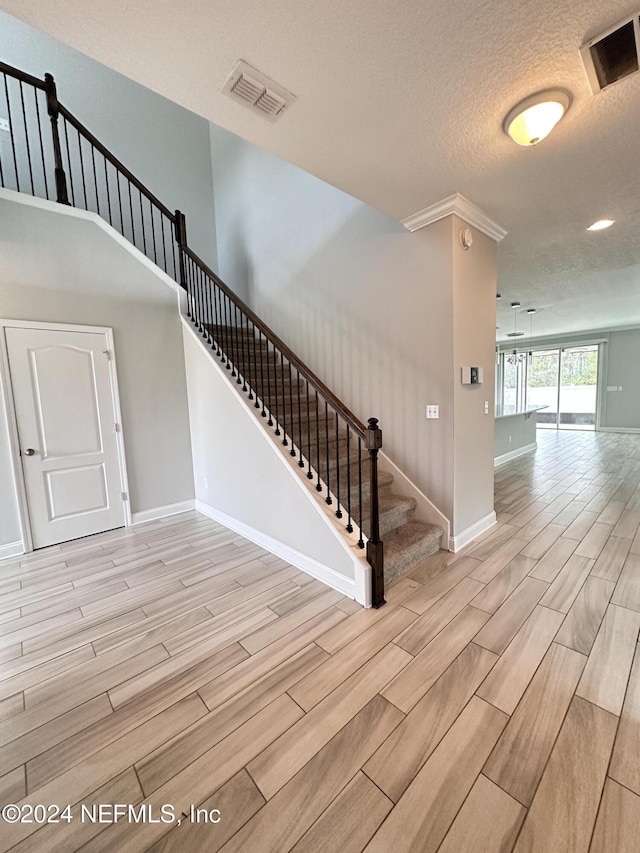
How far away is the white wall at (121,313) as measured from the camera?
312 cm

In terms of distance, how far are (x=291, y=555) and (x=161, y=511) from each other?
2.03m

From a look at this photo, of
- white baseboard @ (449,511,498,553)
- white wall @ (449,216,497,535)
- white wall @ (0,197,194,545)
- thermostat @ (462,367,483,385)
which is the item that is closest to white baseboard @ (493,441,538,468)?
white baseboard @ (449,511,498,553)

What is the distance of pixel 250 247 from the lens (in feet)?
17.0

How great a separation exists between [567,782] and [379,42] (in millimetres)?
2938

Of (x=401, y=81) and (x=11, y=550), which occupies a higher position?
(x=401, y=81)

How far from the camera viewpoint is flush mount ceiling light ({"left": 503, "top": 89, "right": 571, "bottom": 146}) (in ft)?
5.47

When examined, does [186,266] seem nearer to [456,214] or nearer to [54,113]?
[54,113]

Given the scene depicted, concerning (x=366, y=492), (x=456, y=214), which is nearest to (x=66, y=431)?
(x=366, y=492)

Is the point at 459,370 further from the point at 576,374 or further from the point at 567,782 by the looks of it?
the point at 576,374

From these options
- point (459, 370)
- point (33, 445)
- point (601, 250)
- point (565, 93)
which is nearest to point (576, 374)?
point (601, 250)

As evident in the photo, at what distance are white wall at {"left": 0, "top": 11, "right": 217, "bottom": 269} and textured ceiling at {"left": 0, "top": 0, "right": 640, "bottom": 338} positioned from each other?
4360 mm

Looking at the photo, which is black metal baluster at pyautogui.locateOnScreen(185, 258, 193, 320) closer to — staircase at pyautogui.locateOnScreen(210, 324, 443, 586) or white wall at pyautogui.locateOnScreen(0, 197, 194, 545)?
white wall at pyautogui.locateOnScreen(0, 197, 194, 545)

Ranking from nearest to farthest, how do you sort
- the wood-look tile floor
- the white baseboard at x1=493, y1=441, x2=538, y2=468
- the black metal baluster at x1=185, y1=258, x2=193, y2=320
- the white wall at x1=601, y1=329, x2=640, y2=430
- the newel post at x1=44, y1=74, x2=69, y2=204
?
the wood-look tile floor, the newel post at x1=44, y1=74, x2=69, y2=204, the black metal baluster at x1=185, y1=258, x2=193, y2=320, the white baseboard at x1=493, y1=441, x2=538, y2=468, the white wall at x1=601, y1=329, x2=640, y2=430

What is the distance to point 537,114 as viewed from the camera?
1689 mm
